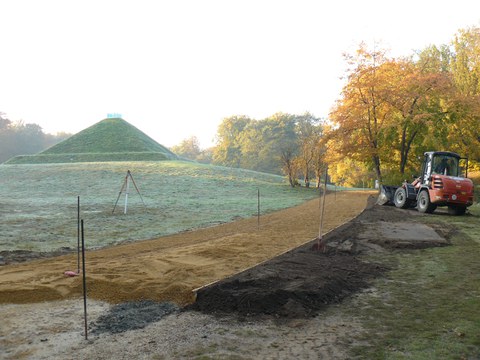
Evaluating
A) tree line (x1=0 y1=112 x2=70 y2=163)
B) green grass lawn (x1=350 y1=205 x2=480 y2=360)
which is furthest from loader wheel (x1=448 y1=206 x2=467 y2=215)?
tree line (x1=0 y1=112 x2=70 y2=163)

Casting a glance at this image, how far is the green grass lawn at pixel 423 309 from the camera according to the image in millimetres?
4590

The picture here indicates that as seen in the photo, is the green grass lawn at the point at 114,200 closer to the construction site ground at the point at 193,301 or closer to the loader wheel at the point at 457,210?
the construction site ground at the point at 193,301

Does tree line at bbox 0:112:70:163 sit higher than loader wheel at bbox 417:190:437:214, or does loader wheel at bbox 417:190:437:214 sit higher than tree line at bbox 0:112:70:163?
tree line at bbox 0:112:70:163

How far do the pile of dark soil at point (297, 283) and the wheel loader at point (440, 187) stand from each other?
7143 mm

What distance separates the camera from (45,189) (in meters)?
32.5

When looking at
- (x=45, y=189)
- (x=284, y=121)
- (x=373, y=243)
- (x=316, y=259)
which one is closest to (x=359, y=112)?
(x=373, y=243)

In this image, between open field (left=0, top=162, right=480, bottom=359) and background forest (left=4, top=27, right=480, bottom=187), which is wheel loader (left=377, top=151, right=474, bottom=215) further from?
background forest (left=4, top=27, right=480, bottom=187)

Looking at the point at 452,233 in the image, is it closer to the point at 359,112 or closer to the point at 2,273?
the point at 2,273

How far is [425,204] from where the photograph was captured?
Answer: 59.6 feet

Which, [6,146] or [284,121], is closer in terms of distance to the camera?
[284,121]

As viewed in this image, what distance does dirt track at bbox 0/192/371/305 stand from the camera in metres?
6.95

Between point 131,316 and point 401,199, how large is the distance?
677 inches

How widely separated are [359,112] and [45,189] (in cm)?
2491

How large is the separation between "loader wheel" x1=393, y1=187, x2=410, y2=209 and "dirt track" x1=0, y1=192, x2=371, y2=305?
7.39m
